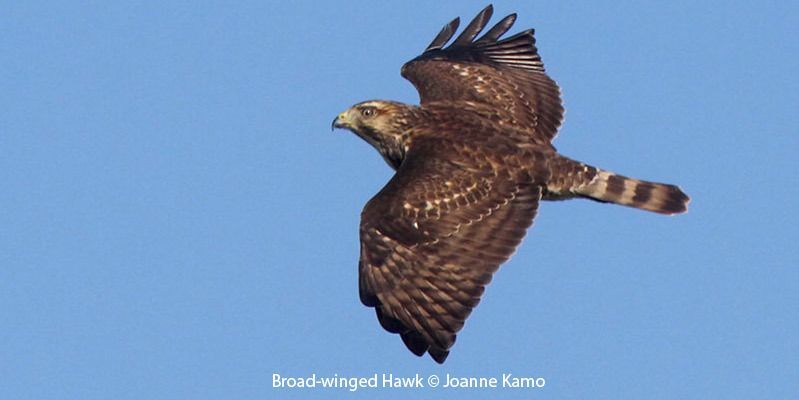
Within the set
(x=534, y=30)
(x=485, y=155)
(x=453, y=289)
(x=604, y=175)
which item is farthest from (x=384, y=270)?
(x=534, y=30)

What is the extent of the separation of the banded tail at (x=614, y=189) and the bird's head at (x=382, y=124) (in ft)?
5.50

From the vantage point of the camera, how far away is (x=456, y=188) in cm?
1469

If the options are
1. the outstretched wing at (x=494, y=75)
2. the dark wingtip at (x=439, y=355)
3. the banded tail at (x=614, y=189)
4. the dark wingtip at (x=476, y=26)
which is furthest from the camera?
the dark wingtip at (x=476, y=26)

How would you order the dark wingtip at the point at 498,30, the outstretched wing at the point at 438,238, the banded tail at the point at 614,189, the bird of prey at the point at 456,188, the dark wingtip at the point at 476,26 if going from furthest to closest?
the dark wingtip at the point at 476,26 → the dark wingtip at the point at 498,30 → the banded tail at the point at 614,189 → the bird of prey at the point at 456,188 → the outstretched wing at the point at 438,238

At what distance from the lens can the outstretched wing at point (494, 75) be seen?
16969mm

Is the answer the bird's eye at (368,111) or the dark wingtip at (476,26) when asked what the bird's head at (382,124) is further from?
the dark wingtip at (476,26)

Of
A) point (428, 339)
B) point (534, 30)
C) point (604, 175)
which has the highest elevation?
point (534, 30)

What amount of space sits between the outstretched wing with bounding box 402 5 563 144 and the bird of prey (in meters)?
0.02

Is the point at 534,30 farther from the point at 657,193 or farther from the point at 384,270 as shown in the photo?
the point at 384,270

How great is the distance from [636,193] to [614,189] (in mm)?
225

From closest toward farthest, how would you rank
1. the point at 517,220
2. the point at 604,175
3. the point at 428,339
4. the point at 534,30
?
the point at 428,339
the point at 517,220
the point at 604,175
the point at 534,30

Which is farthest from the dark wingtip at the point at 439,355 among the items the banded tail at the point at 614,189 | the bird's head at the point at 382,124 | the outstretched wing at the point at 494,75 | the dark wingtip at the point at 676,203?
the outstretched wing at the point at 494,75

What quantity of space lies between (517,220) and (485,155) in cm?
93

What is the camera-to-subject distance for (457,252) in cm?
1413
